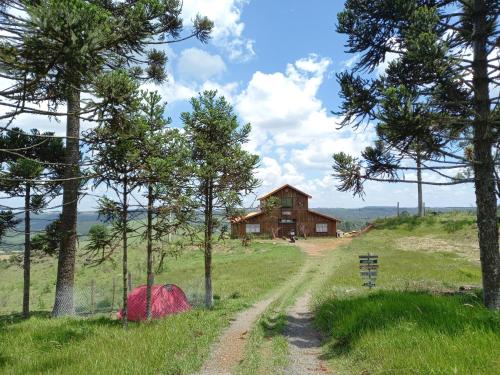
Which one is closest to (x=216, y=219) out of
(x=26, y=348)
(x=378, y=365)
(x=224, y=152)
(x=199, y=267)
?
(x=224, y=152)

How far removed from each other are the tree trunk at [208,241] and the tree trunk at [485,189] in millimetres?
9837

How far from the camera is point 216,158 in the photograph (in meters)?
16.7

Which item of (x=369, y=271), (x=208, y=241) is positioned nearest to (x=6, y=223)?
(x=208, y=241)

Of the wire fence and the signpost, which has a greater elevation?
the signpost

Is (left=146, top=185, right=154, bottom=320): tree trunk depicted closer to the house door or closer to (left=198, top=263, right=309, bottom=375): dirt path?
(left=198, top=263, right=309, bottom=375): dirt path

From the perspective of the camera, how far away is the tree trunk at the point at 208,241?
1647 centimetres

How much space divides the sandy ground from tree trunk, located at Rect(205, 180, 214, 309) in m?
2.18

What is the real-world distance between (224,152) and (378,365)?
12.2 m

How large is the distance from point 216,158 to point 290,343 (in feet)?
29.5

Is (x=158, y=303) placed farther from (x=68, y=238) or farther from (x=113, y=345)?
(x=113, y=345)

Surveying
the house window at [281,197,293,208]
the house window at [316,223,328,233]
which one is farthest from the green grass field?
the house window at [316,223,328,233]

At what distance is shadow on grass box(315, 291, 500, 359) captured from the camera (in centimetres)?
775

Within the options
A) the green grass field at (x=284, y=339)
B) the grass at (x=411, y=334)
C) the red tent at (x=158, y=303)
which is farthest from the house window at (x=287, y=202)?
the red tent at (x=158, y=303)

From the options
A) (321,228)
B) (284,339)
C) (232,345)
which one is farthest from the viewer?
(321,228)
